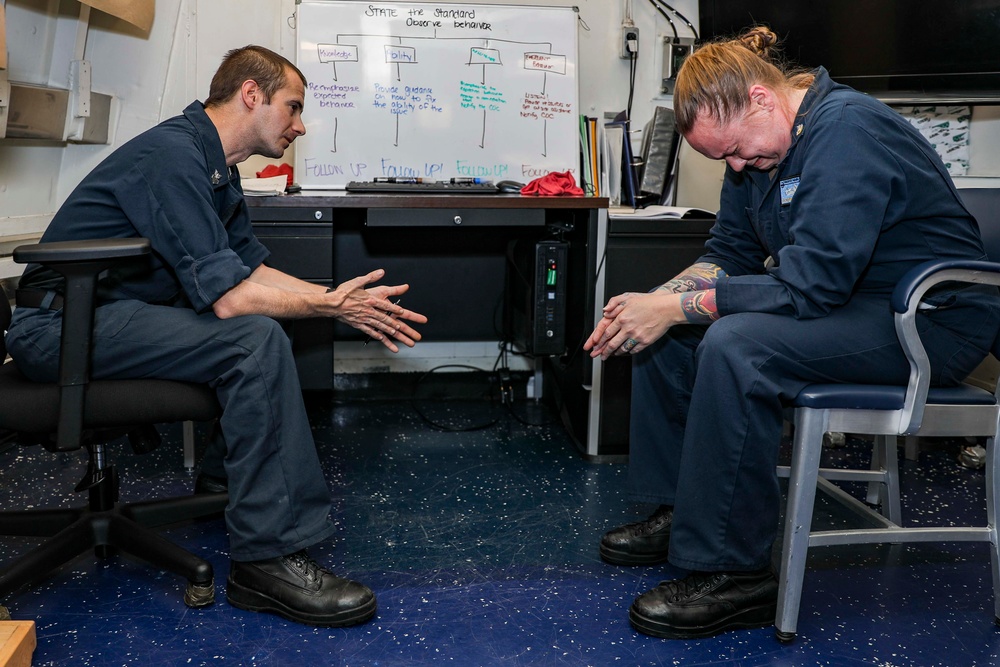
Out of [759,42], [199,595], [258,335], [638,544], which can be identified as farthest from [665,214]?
[199,595]

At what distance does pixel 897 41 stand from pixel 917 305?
141 centimetres

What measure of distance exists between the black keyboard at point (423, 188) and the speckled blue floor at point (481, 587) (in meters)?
0.78

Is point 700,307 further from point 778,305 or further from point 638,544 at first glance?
point 638,544

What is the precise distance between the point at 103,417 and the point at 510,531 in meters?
0.92

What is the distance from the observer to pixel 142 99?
2.73m

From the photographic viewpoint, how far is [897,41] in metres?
2.48

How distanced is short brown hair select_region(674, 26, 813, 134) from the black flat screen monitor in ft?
3.43

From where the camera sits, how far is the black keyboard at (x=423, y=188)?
246 centimetres

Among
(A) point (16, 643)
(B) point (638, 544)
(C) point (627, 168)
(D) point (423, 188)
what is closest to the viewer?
(A) point (16, 643)

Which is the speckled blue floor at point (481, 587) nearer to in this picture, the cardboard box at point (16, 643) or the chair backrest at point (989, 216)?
the cardboard box at point (16, 643)

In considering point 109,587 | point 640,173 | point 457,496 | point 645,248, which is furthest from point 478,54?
point 109,587

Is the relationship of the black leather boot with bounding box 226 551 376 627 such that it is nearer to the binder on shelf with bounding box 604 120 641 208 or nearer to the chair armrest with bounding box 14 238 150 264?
the chair armrest with bounding box 14 238 150 264

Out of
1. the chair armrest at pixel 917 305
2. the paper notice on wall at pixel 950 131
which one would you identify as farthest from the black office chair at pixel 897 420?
the paper notice on wall at pixel 950 131

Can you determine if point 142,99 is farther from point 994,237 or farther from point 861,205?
point 994,237
